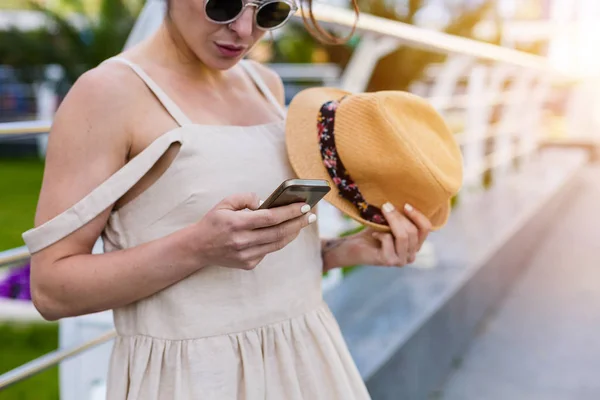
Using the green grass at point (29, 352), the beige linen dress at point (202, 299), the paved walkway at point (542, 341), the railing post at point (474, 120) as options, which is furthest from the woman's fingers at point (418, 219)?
the railing post at point (474, 120)

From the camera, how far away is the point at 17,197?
8633mm

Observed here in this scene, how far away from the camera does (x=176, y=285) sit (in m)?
1.20

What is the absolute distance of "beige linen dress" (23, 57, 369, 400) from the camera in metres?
1.18

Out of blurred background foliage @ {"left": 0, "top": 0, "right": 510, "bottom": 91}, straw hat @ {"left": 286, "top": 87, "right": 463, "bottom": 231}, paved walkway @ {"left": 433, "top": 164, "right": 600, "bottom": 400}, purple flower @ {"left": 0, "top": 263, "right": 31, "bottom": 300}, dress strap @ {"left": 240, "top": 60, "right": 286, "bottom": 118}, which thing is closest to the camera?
straw hat @ {"left": 286, "top": 87, "right": 463, "bottom": 231}

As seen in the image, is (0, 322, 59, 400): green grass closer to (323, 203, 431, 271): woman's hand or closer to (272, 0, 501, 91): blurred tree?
(323, 203, 431, 271): woman's hand

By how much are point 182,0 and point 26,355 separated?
120 inches

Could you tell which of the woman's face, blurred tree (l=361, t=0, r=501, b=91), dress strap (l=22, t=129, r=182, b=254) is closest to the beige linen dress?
dress strap (l=22, t=129, r=182, b=254)

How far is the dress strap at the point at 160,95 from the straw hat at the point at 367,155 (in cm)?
21

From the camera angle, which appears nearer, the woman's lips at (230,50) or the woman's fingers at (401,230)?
the woman's lips at (230,50)

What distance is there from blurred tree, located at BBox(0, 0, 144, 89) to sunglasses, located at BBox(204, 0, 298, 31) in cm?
954

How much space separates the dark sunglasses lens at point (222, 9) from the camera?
1179mm

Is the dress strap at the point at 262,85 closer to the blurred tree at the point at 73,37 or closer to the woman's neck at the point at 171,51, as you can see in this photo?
the woman's neck at the point at 171,51

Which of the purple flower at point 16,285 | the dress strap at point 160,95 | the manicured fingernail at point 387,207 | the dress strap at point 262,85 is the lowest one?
the purple flower at point 16,285

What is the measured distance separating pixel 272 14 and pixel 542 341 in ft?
9.95
